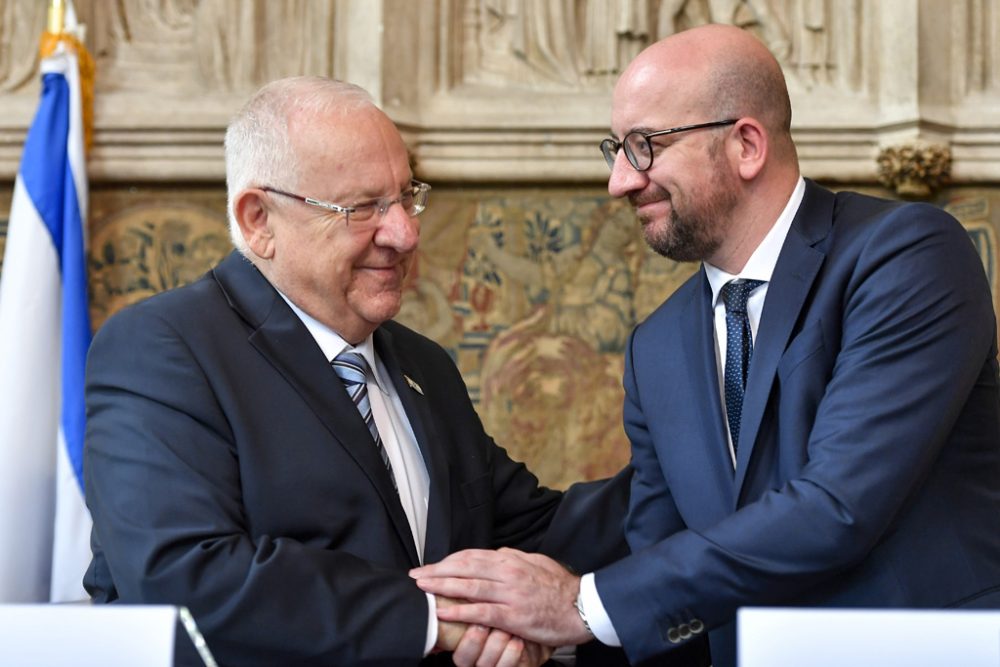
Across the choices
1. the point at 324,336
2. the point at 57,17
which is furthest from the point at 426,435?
the point at 57,17

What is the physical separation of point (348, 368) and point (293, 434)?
0.25 meters

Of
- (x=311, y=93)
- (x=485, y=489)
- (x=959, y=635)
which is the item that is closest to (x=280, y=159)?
(x=311, y=93)

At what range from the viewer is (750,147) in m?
2.92

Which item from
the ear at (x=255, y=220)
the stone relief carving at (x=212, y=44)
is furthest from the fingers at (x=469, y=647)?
the stone relief carving at (x=212, y=44)

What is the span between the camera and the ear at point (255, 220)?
9.17 feet

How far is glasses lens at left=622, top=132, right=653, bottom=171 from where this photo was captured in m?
2.90

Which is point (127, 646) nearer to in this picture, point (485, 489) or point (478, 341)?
point (485, 489)

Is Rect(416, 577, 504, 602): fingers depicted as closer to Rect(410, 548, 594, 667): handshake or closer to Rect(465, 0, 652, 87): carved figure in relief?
Rect(410, 548, 594, 667): handshake

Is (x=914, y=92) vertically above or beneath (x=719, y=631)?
above

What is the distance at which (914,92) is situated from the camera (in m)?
4.58

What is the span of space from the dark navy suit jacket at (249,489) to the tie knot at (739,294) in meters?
0.67

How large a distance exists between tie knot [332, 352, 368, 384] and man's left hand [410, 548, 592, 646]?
1.35 ft

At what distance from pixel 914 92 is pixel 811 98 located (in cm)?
34

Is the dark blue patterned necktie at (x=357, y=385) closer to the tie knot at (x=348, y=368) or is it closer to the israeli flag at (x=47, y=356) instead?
the tie knot at (x=348, y=368)
